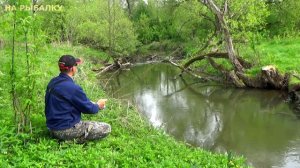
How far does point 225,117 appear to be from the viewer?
1485 centimetres

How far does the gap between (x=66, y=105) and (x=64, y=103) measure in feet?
0.17

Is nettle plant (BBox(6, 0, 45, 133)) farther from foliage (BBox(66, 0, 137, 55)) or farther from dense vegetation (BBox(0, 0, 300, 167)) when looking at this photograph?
foliage (BBox(66, 0, 137, 55))

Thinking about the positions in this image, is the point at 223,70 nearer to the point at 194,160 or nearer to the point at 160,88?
the point at 160,88

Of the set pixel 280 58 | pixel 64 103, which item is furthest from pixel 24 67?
pixel 280 58

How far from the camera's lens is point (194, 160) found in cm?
725

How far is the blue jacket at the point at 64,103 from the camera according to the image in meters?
6.80

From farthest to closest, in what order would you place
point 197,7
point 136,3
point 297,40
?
point 136,3
point 197,7
point 297,40

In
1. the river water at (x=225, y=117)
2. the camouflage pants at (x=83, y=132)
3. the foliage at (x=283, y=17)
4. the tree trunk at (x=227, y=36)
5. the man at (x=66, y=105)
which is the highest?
the foliage at (x=283, y=17)

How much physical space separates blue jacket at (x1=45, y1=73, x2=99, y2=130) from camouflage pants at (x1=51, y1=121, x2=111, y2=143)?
0.12 m

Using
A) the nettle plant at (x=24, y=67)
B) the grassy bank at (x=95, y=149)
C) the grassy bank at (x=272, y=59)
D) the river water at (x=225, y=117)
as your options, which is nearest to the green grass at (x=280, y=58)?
the grassy bank at (x=272, y=59)

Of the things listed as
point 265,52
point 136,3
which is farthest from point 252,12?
point 136,3

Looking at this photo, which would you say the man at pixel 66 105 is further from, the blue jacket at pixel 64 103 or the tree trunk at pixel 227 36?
the tree trunk at pixel 227 36

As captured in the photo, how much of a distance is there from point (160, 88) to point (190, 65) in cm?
542

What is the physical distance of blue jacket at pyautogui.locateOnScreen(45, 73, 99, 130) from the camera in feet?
22.3
